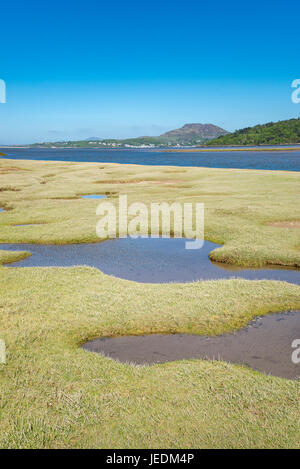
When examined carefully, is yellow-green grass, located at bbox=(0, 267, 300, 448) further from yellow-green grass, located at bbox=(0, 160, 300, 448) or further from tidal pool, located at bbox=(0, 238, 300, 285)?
tidal pool, located at bbox=(0, 238, 300, 285)

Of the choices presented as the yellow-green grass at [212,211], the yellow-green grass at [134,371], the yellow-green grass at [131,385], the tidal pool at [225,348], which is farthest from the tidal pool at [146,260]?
the tidal pool at [225,348]

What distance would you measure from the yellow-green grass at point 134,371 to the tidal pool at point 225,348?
17.7 inches

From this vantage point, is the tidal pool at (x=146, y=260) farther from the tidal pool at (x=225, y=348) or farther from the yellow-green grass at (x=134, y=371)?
the tidal pool at (x=225, y=348)

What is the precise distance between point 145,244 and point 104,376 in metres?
16.2

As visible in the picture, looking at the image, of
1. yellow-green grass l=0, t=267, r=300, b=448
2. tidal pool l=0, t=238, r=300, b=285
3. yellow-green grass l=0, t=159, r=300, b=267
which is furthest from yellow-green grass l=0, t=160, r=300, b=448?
tidal pool l=0, t=238, r=300, b=285

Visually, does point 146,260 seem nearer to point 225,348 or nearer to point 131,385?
point 225,348

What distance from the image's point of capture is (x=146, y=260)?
71.2 ft

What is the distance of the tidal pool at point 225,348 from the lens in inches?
423

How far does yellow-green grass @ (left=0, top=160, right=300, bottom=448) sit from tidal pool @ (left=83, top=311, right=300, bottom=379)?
45 cm

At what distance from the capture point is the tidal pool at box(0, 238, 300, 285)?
61.5 ft

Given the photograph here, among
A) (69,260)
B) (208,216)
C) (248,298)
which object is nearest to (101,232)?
(69,260)

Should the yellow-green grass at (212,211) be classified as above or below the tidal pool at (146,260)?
above

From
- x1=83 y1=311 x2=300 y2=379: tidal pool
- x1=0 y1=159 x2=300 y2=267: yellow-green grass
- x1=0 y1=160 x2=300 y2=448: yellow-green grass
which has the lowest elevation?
x1=83 y1=311 x2=300 y2=379: tidal pool

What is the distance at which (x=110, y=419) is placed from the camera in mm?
7953
